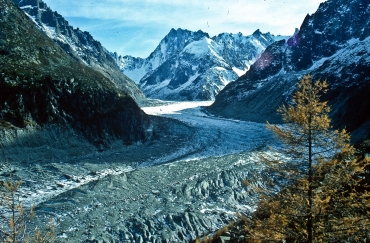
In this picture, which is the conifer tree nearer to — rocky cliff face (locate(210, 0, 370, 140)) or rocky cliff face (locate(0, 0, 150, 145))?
rocky cliff face (locate(0, 0, 150, 145))

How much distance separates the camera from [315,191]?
33.7 ft

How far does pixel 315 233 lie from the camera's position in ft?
33.4

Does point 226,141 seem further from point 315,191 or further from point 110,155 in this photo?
point 315,191

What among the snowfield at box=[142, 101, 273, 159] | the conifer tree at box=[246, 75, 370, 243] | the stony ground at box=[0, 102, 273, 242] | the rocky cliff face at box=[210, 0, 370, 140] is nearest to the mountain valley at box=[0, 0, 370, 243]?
the stony ground at box=[0, 102, 273, 242]

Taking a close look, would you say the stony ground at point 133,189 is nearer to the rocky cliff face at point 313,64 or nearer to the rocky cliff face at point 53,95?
the rocky cliff face at point 53,95

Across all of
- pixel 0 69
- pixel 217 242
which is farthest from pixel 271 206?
pixel 0 69

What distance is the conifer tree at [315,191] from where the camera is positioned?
9.64 meters

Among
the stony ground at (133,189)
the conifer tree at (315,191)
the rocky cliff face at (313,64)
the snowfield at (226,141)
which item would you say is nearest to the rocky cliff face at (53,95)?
the stony ground at (133,189)

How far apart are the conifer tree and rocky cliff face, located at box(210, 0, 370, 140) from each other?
80.8m

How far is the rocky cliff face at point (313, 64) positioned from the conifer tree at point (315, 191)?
80786 millimetres

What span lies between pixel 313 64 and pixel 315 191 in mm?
133829

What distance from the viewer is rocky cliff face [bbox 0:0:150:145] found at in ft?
151

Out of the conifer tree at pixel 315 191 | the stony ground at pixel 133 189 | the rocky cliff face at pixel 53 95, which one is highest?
the rocky cliff face at pixel 53 95

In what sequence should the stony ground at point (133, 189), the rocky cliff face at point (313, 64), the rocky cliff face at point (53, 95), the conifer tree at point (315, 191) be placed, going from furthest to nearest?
the rocky cliff face at point (313, 64) < the rocky cliff face at point (53, 95) < the stony ground at point (133, 189) < the conifer tree at point (315, 191)
